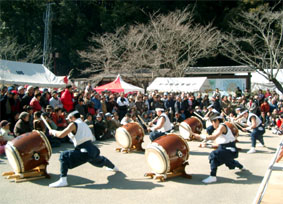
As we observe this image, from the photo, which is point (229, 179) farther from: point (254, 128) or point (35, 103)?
point (35, 103)

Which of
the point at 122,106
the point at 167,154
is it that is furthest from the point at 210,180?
the point at 122,106

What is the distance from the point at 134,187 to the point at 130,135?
3.17 meters

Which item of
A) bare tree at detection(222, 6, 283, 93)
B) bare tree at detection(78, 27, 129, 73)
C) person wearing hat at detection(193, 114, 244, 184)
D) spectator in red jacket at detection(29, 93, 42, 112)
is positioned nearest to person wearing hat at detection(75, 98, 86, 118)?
spectator in red jacket at detection(29, 93, 42, 112)

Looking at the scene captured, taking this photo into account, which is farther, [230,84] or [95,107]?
[230,84]

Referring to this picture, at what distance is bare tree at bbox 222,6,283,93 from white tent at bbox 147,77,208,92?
17.4ft

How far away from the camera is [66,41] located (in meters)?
34.1

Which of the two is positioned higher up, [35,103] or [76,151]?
[35,103]

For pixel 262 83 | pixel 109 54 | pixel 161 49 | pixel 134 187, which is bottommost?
pixel 134 187

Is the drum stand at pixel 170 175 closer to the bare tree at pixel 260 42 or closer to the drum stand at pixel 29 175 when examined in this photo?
the drum stand at pixel 29 175

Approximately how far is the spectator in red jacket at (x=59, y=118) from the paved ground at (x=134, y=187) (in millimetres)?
2671

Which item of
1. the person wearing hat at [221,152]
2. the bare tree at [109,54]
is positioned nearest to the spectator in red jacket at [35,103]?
the person wearing hat at [221,152]

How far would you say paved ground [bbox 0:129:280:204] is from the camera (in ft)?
18.1

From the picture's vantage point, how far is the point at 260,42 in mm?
27266

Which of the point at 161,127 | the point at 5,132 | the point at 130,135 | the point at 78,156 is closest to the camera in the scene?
the point at 78,156
